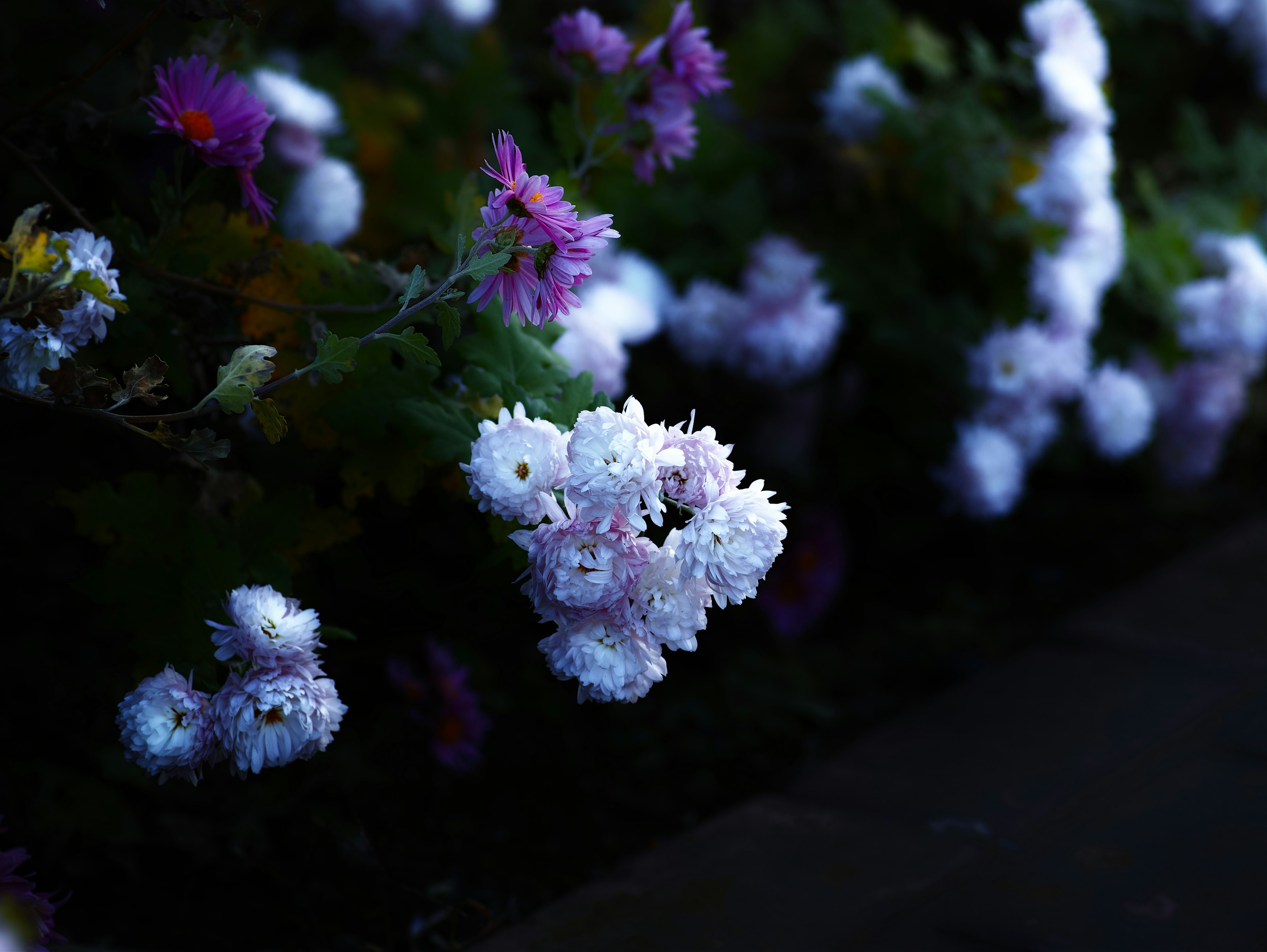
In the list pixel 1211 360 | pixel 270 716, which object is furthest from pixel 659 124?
pixel 1211 360

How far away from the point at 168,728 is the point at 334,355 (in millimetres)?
382

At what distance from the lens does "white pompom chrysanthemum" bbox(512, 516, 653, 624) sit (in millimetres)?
1091

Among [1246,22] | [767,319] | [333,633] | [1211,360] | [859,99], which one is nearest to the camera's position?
[333,633]

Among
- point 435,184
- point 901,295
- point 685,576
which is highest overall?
point 435,184

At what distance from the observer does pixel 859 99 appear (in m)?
2.22

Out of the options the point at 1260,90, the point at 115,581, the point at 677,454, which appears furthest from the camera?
the point at 1260,90

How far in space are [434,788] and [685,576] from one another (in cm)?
89

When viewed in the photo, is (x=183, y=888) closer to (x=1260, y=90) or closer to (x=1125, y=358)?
(x=1125, y=358)

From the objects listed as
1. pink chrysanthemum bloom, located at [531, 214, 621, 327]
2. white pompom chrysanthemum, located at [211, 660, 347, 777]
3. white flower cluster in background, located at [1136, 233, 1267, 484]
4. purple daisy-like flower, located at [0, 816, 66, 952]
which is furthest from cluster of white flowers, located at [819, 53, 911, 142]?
purple daisy-like flower, located at [0, 816, 66, 952]

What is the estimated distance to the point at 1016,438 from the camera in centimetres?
223

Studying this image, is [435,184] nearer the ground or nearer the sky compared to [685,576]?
nearer the sky

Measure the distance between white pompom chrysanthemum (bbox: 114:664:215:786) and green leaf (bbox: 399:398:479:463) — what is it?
342 mm

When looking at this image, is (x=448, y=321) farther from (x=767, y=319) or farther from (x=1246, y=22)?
(x=1246, y=22)

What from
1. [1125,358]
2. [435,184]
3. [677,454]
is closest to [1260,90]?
[1125,358]
